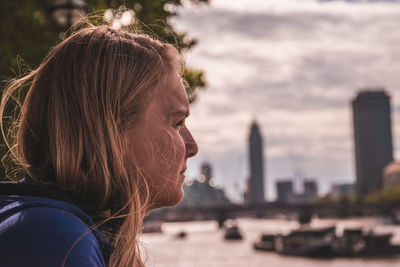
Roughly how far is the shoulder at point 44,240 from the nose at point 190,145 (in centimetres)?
78

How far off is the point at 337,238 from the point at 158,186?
78921mm

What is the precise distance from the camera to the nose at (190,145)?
207cm

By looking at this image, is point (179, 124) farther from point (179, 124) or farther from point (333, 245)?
point (333, 245)

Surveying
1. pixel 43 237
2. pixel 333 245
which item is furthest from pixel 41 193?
pixel 333 245

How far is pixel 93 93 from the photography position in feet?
5.59

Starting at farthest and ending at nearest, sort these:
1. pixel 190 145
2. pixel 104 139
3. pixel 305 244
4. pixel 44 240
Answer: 1. pixel 305 244
2. pixel 190 145
3. pixel 104 139
4. pixel 44 240

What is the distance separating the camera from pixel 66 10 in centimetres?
896

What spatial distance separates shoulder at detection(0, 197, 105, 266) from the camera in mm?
1252

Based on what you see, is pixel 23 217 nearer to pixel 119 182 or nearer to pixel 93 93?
pixel 119 182

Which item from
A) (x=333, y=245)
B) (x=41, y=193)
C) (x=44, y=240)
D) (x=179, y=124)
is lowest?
(x=333, y=245)

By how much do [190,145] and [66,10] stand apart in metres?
7.47

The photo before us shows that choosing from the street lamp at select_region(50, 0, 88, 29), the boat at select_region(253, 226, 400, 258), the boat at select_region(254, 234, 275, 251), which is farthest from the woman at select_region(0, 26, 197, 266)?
the boat at select_region(254, 234, 275, 251)

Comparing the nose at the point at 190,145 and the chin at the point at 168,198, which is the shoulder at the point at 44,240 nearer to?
the chin at the point at 168,198

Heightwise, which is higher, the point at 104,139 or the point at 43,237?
the point at 104,139
